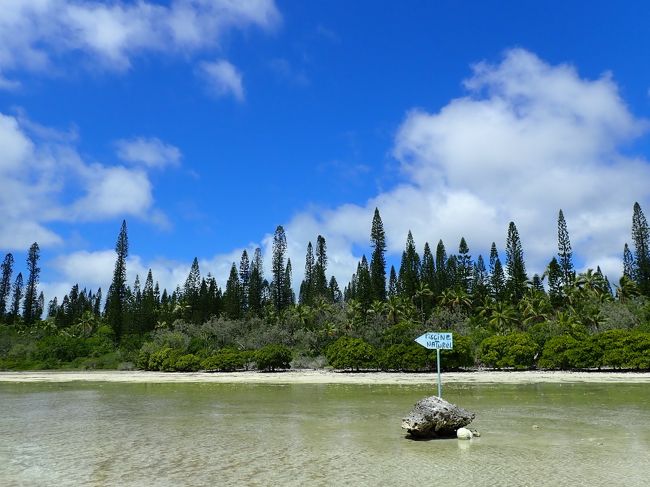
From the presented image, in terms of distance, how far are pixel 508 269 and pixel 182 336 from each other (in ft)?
186

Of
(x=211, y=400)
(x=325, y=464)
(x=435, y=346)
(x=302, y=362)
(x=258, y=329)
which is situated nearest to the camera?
(x=325, y=464)

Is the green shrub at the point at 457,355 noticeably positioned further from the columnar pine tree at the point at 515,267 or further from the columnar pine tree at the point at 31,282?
the columnar pine tree at the point at 31,282

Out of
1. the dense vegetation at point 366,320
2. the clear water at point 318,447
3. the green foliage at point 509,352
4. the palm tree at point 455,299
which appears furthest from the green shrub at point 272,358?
the palm tree at point 455,299

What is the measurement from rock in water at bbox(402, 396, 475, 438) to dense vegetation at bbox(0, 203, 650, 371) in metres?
36.1

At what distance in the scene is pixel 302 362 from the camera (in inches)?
2437

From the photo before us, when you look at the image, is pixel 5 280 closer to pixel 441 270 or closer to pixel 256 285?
pixel 256 285

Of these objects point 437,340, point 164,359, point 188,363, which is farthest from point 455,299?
point 437,340

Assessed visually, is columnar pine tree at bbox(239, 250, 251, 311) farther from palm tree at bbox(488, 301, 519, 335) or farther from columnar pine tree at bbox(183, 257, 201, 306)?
palm tree at bbox(488, 301, 519, 335)

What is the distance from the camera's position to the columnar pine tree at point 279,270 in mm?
105938

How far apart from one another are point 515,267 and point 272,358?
54.5 m

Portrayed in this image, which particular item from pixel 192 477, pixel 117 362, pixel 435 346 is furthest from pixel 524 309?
pixel 192 477

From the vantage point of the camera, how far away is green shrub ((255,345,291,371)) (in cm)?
5569

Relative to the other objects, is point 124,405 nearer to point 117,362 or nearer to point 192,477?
point 192,477

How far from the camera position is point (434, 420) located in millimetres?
13695
